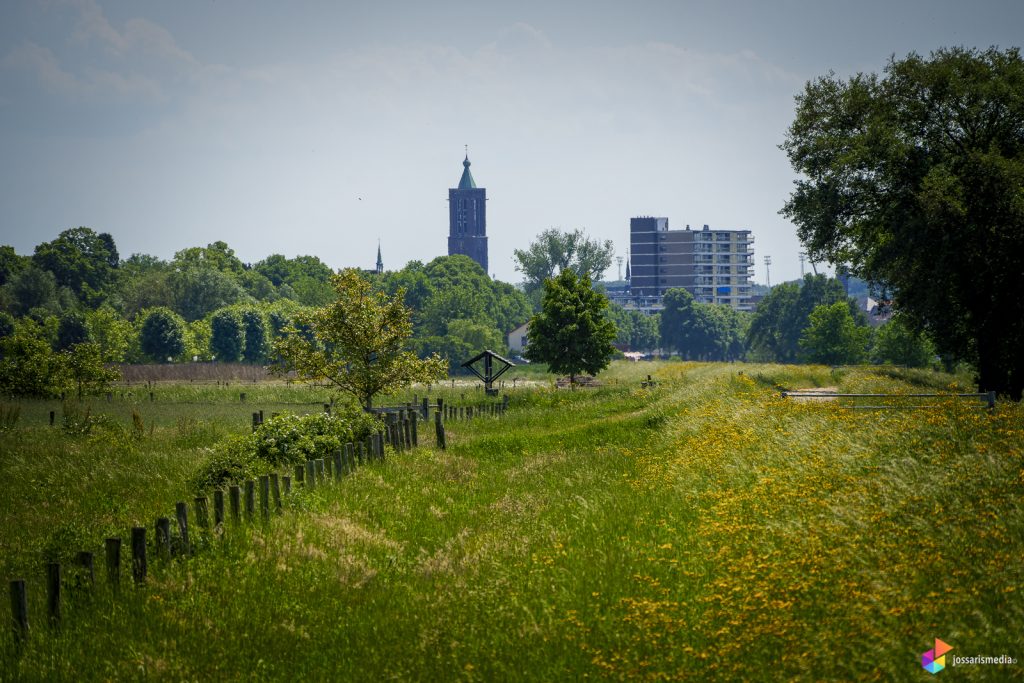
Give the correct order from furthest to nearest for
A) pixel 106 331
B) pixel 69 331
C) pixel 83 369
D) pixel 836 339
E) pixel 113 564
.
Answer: pixel 69 331
pixel 836 339
pixel 106 331
pixel 83 369
pixel 113 564

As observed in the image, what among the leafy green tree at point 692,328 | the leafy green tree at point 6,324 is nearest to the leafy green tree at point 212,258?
the leafy green tree at point 6,324

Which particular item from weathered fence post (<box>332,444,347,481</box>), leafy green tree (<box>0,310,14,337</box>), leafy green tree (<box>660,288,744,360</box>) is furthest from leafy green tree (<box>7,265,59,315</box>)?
leafy green tree (<box>660,288,744,360</box>)

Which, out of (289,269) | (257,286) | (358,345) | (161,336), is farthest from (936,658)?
(289,269)

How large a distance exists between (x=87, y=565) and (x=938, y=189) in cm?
2986

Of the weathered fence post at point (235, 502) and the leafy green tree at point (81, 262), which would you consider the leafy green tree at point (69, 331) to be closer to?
the leafy green tree at point (81, 262)

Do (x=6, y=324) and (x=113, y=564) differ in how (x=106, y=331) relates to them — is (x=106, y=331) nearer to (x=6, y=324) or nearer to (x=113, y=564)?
(x=6, y=324)

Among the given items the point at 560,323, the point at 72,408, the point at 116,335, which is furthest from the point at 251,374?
the point at 72,408

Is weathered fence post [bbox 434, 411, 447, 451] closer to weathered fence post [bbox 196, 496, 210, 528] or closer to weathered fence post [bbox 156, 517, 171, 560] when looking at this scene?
weathered fence post [bbox 196, 496, 210, 528]

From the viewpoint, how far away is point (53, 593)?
912 centimetres

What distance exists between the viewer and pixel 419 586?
9906 millimetres

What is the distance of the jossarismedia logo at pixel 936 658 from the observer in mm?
6934

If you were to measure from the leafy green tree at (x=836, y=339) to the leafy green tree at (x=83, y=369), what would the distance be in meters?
68.6

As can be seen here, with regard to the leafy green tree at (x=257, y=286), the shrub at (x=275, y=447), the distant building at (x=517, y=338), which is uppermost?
the leafy green tree at (x=257, y=286)

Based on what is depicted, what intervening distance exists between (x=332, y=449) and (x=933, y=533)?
11.0 meters
